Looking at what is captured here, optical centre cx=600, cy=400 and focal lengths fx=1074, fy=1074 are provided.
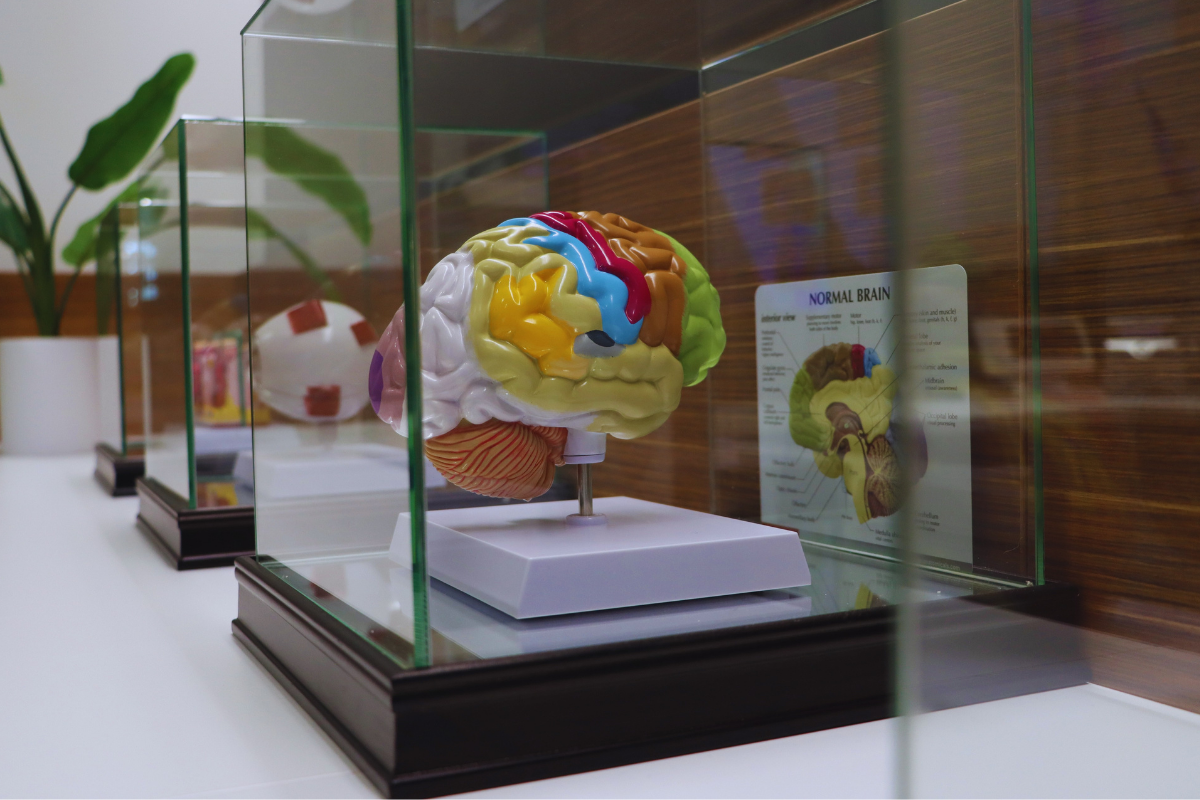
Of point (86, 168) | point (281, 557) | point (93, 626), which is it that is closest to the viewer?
point (281, 557)

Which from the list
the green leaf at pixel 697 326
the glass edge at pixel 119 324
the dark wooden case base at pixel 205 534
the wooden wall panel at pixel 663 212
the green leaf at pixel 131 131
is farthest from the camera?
the green leaf at pixel 131 131

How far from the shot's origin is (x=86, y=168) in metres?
2.31

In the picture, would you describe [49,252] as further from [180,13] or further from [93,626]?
[93,626]

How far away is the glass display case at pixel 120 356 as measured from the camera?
6.10 ft

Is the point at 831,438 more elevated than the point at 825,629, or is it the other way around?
the point at 831,438

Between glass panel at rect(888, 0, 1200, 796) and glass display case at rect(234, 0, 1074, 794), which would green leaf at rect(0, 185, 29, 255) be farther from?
glass panel at rect(888, 0, 1200, 796)

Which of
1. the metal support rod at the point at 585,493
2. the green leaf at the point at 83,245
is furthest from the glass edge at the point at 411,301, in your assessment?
the green leaf at the point at 83,245

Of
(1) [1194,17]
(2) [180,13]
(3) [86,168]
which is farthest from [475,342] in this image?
(2) [180,13]

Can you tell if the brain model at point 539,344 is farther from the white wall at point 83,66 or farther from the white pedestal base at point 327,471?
the white wall at point 83,66

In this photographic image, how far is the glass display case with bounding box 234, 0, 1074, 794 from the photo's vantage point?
0.64 meters

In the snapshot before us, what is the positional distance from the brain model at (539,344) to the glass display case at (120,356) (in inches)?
47.5

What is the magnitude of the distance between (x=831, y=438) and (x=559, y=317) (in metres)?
0.33

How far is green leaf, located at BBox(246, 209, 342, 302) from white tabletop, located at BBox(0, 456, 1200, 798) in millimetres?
334

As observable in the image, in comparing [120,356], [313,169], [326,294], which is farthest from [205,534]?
[120,356]
